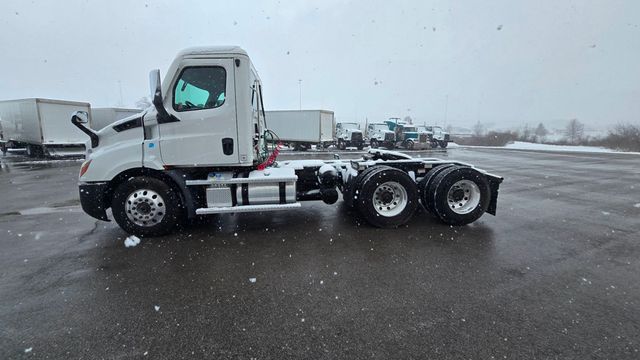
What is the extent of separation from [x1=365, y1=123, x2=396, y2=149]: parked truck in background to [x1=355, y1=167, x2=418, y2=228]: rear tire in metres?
28.3

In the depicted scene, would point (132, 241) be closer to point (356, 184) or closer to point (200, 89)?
point (200, 89)

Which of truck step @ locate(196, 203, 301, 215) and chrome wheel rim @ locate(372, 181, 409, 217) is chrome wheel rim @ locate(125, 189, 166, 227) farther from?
chrome wheel rim @ locate(372, 181, 409, 217)

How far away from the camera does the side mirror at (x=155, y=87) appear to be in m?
4.41

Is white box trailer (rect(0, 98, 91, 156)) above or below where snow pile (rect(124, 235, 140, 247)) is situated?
above

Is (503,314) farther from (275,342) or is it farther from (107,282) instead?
(107,282)

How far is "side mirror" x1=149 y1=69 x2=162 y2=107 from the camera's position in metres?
4.41

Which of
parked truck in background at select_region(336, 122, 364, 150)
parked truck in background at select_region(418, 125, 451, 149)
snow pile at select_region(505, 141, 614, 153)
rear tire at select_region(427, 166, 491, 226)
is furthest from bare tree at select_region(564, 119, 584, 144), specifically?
rear tire at select_region(427, 166, 491, 226)

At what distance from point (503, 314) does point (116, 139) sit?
19.0ft

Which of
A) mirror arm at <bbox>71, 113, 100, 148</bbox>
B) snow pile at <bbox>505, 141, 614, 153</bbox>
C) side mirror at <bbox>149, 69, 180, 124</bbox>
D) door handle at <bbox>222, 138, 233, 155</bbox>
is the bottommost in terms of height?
snow pile at <bbox>505, 141, 614, 153</bbox>

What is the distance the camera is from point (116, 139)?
502 centimetres

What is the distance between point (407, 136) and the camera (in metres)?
34.3

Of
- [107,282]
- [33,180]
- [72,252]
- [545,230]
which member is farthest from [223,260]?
[33,180]

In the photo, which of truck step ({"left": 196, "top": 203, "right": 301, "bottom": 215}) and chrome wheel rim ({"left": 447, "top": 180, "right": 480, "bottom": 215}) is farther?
chrome wheel rim ({"left": 447, "top": 180, "right": 480, "bottom": 215})

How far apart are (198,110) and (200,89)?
0.35 metres
